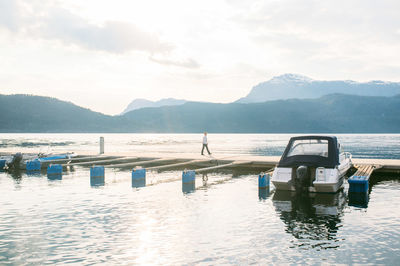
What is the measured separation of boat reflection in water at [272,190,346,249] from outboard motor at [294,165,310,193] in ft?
1.75

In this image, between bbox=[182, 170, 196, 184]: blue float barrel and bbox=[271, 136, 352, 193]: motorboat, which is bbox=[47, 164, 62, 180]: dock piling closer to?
bbox=[182, 170, 196, 184]: blue float barrel

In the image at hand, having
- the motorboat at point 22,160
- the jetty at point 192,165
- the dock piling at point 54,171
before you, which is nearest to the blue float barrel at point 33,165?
the jetty at point 192,165

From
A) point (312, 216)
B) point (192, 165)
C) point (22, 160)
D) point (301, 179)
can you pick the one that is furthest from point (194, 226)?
point (22, 160)

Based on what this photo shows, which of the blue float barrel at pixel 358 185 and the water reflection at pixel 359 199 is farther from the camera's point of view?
the blue float barrel at pixel 358 185

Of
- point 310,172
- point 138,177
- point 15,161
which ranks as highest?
point 310,172

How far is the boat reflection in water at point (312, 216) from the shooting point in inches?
389

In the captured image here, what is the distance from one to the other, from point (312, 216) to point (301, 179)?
3.28 meters

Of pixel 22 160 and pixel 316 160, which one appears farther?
pixel 22 160

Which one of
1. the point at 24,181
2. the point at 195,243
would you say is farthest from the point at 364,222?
the point at 24,181

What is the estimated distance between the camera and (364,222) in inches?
470

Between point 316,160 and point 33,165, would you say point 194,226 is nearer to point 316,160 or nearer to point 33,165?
point 316,160

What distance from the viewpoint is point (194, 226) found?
11211 mm

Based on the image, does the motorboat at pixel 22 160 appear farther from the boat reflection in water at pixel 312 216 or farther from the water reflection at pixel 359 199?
the water reflection at pixel 359 199

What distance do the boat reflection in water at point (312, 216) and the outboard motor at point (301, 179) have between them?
533 mm
